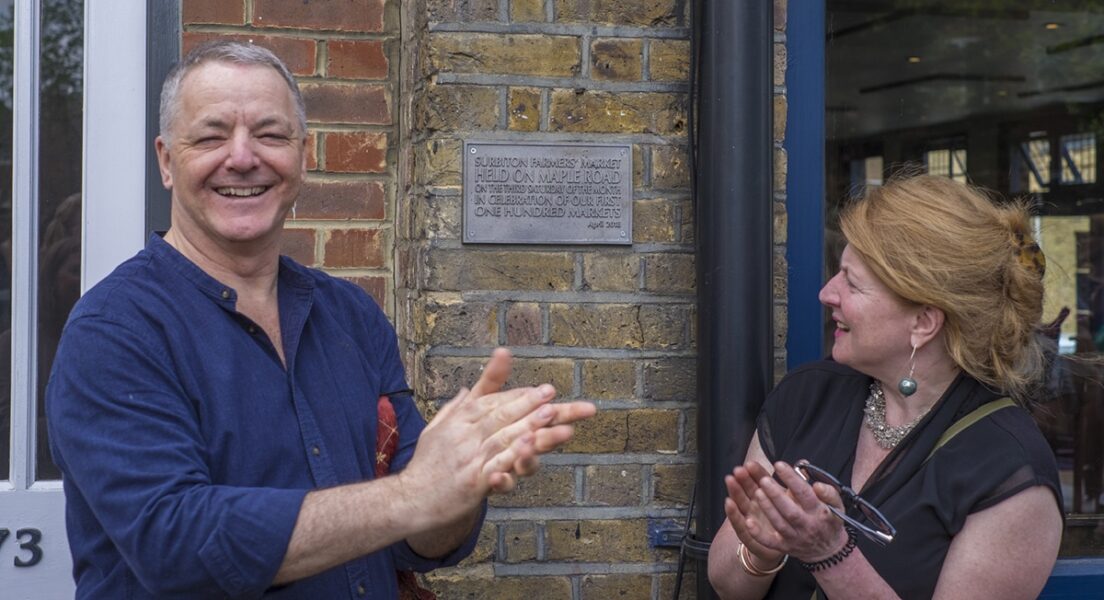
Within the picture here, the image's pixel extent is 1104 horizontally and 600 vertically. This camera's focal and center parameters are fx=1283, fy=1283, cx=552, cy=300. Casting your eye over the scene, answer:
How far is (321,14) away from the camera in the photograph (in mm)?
2941

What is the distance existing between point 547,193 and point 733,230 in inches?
16.3

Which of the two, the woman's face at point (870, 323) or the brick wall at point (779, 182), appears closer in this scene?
the woman's face at point (870, 323)

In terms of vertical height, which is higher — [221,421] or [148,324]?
[148,324]

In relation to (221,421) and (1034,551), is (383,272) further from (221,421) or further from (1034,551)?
(1034,551)

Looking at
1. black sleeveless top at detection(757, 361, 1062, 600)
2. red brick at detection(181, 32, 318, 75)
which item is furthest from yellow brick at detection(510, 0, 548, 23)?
black sleeveless top at detection(757, 361, 1062, 600)

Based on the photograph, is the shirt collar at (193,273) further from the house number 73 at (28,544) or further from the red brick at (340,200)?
the house number 73 at (28,544)

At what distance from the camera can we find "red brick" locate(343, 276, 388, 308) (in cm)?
300

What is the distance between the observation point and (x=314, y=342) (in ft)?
6.95

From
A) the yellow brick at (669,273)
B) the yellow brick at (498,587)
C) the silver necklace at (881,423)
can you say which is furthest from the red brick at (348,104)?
the silver necklace at (881,423)

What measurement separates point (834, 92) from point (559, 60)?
1.03 metres

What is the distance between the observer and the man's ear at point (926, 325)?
2.54 metres

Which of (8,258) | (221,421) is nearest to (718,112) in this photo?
(221,421)

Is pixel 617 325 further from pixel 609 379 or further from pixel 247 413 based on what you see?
pixel 247 413

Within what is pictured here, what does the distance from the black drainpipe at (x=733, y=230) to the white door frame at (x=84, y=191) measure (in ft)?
4.20
